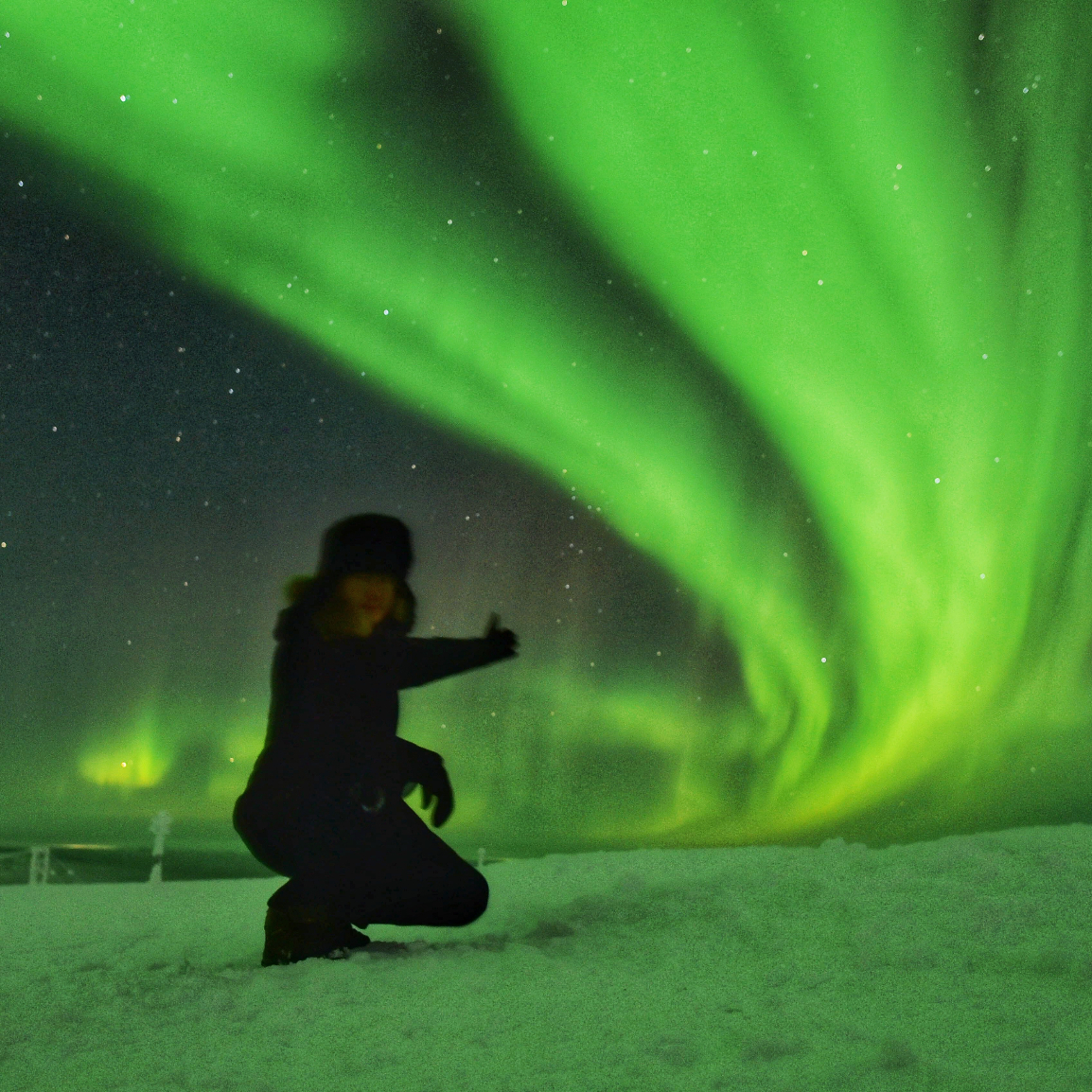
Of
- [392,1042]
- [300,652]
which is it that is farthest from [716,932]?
[300,652]

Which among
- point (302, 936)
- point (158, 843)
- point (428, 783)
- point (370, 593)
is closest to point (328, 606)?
point (370, 593)

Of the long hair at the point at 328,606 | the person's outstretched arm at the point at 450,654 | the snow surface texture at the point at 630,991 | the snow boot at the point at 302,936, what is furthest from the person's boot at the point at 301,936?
the long hair at the point at 328,606

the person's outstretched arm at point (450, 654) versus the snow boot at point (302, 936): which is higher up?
the person's outstretched arm at point (450, 654)

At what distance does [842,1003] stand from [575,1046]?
81 cm

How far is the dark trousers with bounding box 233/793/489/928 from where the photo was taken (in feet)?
10.7

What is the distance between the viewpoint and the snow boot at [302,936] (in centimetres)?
309

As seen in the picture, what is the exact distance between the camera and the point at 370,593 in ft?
11.3

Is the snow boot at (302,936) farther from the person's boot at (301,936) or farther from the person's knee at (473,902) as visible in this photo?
the person's knee at (473,902)

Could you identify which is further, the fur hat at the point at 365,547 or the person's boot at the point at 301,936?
the fur hat at the point at 365,547

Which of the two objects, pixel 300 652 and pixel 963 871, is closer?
pixel 300 652

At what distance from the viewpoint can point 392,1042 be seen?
210 centimetres

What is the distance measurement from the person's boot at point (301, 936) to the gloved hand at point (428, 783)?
20.9 inches

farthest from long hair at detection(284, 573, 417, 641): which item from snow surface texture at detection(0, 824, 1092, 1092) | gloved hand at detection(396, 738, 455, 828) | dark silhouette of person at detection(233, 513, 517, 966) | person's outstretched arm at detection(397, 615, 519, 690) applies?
snow surface texture at detection(0, 824, 1092, 1092)

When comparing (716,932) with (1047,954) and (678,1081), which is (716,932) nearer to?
(1047,954)
